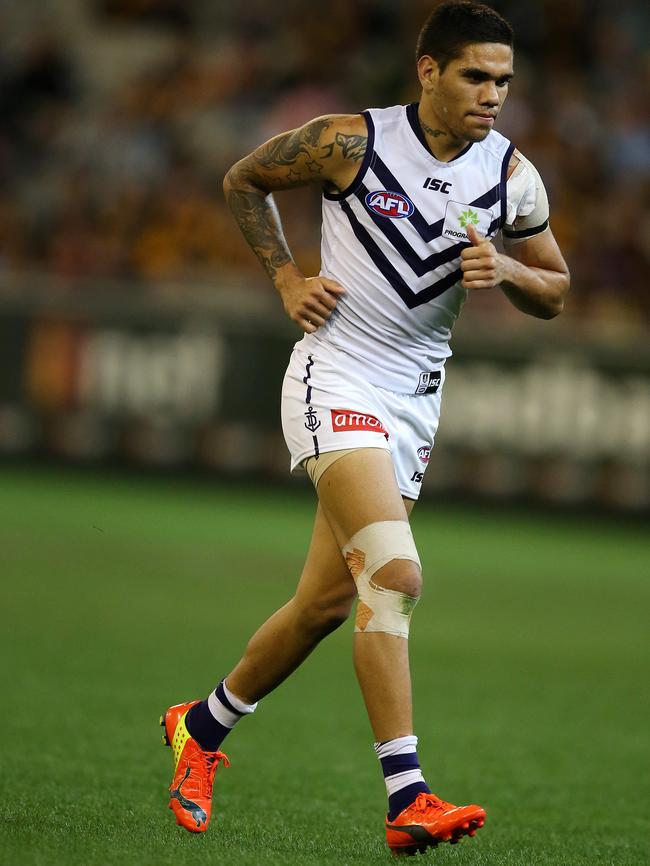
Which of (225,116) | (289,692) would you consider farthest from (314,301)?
(225,116)

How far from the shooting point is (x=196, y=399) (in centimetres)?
1445

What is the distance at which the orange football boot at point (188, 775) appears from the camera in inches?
185

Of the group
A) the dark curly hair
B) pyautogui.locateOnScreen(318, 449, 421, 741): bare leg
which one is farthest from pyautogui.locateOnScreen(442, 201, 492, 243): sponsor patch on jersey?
pyautogui.locateOnScreen(318, 449, 421, 741): bare leg

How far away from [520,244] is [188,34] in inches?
596

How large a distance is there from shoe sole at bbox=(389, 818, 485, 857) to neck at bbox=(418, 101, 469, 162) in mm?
2128

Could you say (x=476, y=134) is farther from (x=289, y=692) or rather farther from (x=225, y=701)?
(x=289, y=692)

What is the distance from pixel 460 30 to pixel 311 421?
1355 millimetres

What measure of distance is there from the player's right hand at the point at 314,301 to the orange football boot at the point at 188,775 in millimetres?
1416

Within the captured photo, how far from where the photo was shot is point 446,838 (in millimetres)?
4277

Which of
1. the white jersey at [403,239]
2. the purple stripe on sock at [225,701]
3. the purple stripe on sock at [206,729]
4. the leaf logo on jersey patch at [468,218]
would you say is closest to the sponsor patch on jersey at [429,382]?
the white jersey at [403,239]

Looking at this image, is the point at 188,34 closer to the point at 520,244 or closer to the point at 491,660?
the point at 491,660

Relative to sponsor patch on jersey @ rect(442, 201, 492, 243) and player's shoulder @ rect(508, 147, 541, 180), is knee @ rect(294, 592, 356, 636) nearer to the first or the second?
sponsor patch on jersey @ rect(442, 201, 492, 243)

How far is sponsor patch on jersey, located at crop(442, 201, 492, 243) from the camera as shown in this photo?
192 inches

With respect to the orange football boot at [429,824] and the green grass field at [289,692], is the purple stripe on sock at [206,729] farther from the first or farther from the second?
the orange football boot at [429,824]
